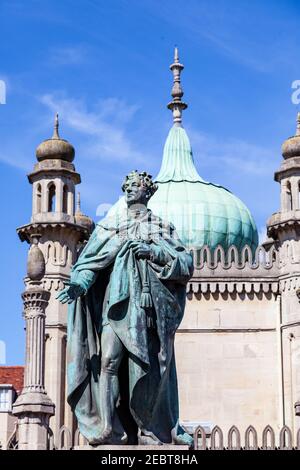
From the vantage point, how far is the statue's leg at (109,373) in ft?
42.8

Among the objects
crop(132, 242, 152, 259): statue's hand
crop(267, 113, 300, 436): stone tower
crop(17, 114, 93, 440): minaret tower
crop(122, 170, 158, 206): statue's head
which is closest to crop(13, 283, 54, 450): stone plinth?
crop(17, 114, 93, 440): minaret tower

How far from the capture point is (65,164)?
145 feet

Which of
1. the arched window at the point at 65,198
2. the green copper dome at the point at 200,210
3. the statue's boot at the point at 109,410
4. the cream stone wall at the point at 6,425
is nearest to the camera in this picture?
the statue's boot at the point at 109,410

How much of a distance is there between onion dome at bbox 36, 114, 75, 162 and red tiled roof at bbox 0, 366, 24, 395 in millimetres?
17802

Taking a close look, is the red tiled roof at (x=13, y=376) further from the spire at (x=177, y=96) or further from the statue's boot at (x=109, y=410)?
the statue's boot at (x=109, y=410)

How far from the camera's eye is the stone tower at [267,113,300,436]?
141 feet

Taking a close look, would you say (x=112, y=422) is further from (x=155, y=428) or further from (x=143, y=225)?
(x=143, y=225)

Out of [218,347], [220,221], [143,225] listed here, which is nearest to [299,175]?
[220,221]

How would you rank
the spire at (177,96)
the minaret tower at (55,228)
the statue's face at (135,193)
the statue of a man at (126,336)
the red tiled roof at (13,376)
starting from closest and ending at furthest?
the statue of a man at (126,336), the statue's face at (135,193), the minaret tower at (55,228), the spire at (177,96), the red tiled roof at (13,376)

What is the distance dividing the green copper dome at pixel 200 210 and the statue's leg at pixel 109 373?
31.8m

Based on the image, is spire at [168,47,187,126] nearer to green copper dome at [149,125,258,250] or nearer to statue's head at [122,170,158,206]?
green copper dome at [149,125,258,250]

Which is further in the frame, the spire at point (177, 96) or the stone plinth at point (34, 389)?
the spire at point (177, 96)

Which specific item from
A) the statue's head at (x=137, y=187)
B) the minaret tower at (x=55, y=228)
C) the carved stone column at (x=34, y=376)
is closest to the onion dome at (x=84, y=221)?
the minaret tower at (x=55, y=228)
